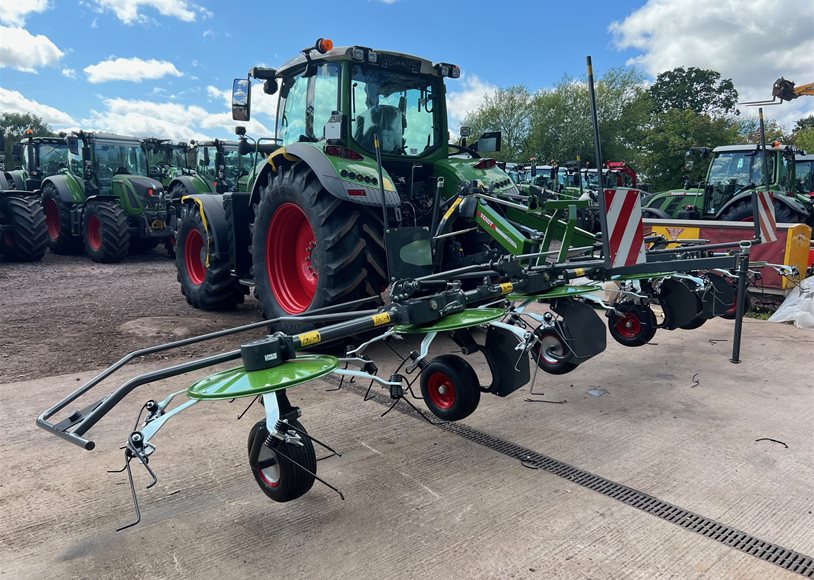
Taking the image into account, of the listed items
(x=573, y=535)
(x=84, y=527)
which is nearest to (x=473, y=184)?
(x=573, y=535)

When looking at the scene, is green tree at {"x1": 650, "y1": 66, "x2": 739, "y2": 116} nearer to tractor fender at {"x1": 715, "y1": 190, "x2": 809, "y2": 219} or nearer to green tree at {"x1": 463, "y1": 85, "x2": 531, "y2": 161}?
green tree at {"x1": 463, "y1": 85, "x2": 531, "y2": 161}

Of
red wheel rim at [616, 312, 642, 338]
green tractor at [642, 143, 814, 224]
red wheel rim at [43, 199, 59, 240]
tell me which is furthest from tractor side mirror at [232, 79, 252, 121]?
red wheel rim at [43, 199, 59, 240]

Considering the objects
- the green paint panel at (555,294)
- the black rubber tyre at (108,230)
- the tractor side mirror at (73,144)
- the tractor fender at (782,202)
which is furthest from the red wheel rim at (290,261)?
the tractor side mirror at (73,144)

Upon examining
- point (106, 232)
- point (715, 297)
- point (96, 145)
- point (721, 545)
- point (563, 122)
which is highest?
point (563, 122)

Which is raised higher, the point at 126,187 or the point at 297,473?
the point at 126,187

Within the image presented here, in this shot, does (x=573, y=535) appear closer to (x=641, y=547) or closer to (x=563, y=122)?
(x=641, y=547)

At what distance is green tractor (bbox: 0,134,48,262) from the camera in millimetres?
9609

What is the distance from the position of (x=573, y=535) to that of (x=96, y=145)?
37.0ft

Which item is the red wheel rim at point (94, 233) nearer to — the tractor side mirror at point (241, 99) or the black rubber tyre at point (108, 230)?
the black rubber tyre at point (108, 230)

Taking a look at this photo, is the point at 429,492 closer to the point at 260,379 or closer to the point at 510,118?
the point at 260,379

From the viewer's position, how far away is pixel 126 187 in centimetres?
1039

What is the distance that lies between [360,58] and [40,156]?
10483 millimetres

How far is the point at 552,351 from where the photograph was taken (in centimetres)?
338

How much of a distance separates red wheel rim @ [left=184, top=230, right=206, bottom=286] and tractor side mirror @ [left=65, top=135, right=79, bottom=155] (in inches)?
237
